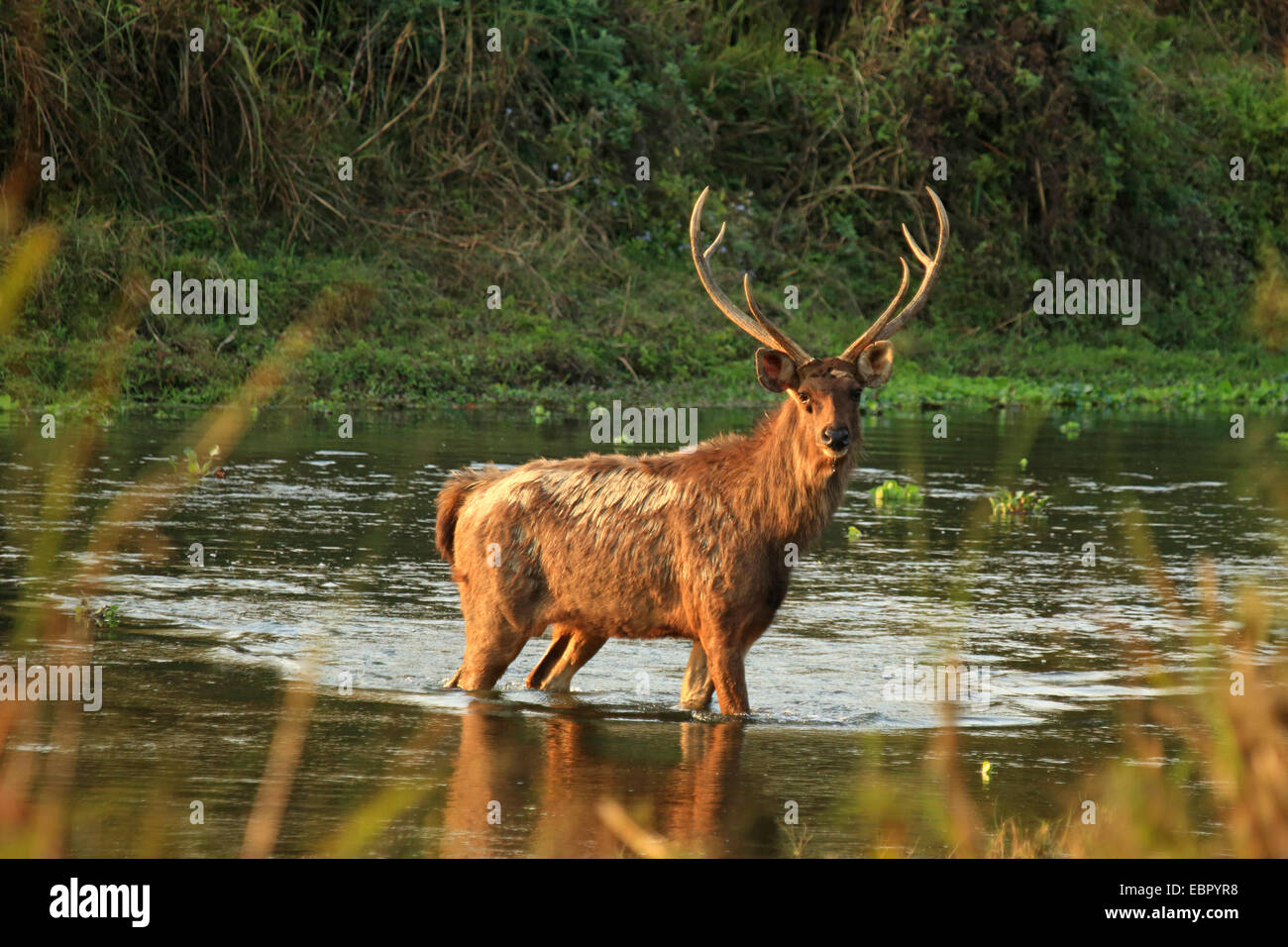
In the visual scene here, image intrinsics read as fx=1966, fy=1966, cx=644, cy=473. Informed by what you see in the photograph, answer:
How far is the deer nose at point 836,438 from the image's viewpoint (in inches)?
335

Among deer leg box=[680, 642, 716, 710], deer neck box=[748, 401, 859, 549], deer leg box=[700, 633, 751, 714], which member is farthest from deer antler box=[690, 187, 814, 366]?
deer leg box=[680, 642, 716, 710]

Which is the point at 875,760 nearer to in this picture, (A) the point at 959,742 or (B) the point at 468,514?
(A) the point at 959,742

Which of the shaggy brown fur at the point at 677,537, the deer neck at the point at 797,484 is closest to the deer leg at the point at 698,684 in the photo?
the shaggy brown fur at the point at 677,537

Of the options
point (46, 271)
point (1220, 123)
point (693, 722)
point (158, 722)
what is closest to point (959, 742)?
point (693, 722)

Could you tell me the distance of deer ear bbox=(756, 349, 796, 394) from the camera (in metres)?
8.70

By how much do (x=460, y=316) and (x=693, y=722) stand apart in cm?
1600

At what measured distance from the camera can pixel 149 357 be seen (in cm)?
2133

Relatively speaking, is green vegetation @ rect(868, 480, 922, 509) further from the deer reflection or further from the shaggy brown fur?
the deer reflection

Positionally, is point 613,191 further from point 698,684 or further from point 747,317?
point 698,684

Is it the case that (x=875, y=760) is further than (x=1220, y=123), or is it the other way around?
(x=1220, y=123)

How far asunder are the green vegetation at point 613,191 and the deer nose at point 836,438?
39.3 ft

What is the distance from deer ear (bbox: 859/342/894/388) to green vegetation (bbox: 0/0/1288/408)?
11442 mm

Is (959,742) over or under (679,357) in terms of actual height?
under

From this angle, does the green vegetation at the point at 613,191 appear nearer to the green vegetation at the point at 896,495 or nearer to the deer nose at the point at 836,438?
the green vegetation at the point at 896,495
